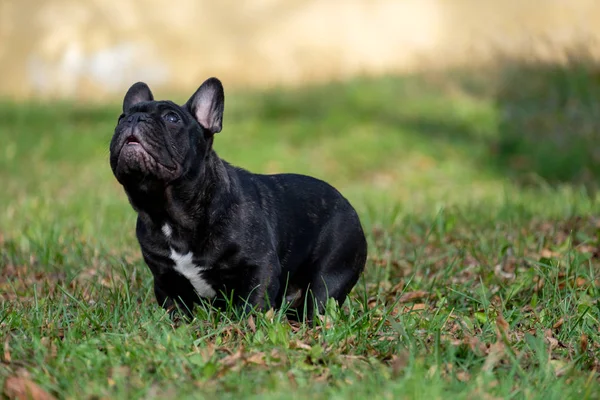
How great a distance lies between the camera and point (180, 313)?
462 cm

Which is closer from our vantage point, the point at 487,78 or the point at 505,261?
the point at 505,261

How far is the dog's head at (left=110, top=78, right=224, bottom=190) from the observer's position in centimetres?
435

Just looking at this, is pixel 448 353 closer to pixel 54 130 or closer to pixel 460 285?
pixel 460 285

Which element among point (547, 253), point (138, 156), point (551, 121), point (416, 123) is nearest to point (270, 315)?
point (138, 156)

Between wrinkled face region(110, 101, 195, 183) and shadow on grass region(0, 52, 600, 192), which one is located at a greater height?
wrinkled face region(110, 101, 195, 183)

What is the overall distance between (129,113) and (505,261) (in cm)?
266

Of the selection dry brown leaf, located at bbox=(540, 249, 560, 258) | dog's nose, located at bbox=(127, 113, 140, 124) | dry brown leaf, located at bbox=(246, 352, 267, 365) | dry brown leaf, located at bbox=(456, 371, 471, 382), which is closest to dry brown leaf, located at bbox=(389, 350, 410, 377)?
dry brown leaf, located at bbox=(456, 371, 471, 382)

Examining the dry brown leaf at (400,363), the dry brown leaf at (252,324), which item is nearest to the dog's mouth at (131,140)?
the dry brown leaf at (252,324)

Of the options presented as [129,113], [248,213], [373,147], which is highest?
[129,113]

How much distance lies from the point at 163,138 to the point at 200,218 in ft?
1.48

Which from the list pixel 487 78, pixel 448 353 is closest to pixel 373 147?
pixel 487 78

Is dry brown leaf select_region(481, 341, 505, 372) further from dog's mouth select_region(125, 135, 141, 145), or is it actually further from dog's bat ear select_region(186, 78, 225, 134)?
dog's mouth select_region(125, 135, 141, 145)

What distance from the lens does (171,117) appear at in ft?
14.9

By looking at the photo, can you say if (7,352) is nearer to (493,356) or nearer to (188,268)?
(188,268)
